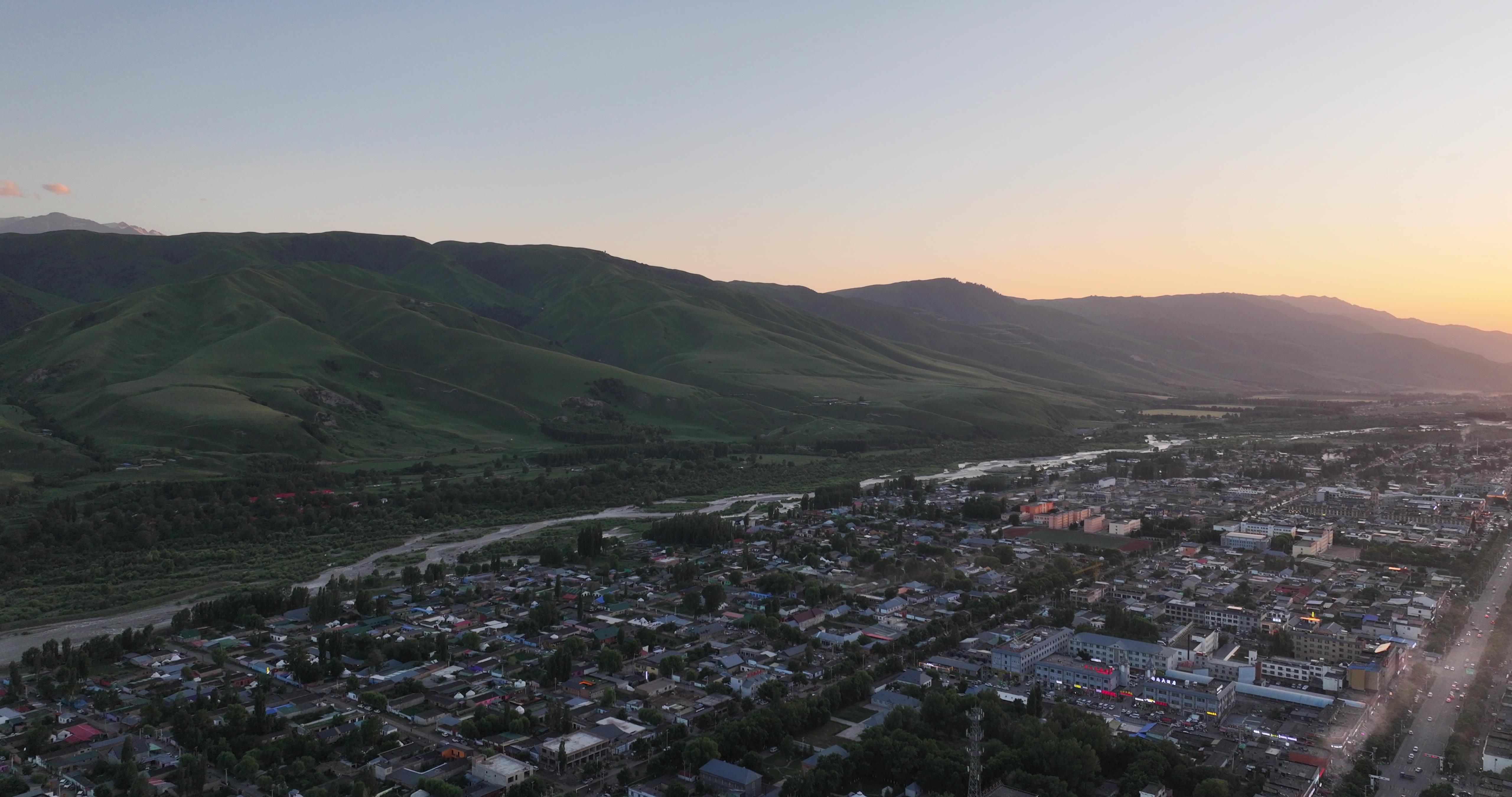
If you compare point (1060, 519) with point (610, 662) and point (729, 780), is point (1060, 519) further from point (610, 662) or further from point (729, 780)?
point (729, 780)

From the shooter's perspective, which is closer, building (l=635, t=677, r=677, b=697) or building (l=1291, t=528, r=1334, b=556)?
building (l=635, t=677, r=677, b=697)

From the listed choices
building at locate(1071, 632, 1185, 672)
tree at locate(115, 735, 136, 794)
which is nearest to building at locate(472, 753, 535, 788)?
tree at locate(115, 735, 136, 794)

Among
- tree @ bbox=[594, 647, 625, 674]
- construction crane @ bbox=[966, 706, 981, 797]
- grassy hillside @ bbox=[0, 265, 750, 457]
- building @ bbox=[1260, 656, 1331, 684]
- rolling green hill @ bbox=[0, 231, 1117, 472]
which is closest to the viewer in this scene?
construction crane @ bbox=[966, 706, 981, 797]

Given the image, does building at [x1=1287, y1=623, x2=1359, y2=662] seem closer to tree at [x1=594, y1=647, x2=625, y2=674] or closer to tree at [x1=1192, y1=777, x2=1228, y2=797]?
tree at [x1=1192, y1=777, x2=1228, y2=797]

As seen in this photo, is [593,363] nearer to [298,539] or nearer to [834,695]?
[298,539]

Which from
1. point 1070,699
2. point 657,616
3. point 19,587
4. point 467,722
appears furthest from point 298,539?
point 1070,699

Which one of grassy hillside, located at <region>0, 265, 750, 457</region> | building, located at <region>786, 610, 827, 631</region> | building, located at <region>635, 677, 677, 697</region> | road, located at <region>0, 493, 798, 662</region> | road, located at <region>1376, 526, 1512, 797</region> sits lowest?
road, located at <region>0, 493, 798, 662</region>
